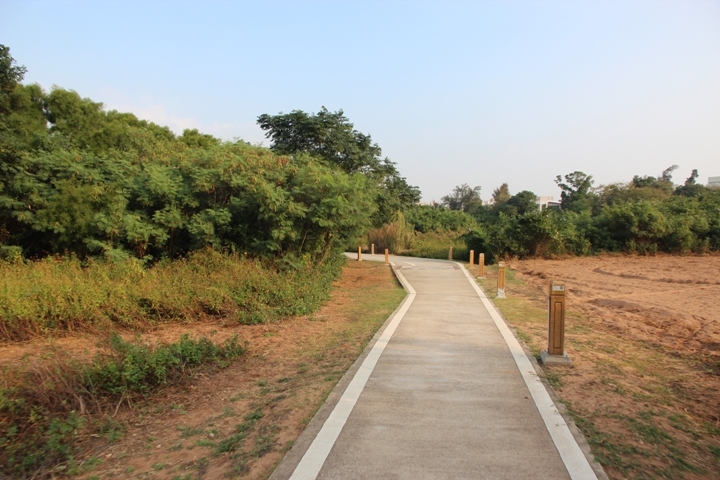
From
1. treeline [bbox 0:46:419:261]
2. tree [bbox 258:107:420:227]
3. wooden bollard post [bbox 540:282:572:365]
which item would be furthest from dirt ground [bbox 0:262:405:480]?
tree [bbox 258:107:420:227]

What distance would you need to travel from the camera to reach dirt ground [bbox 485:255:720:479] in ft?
12.9

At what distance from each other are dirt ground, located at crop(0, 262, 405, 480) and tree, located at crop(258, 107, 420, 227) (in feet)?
41.1

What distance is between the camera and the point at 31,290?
8523 mm

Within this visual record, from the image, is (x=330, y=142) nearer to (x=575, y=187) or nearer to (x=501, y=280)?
(x=501, y=280)

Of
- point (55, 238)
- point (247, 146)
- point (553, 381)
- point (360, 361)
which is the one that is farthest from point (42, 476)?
point (247, 146)

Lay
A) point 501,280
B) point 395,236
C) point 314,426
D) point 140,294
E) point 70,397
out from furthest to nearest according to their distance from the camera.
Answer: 1. point 395,236
2. point 501,280
3. point 140,294
4. point 70,397
5. point 314,426

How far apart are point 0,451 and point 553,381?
18.4ft

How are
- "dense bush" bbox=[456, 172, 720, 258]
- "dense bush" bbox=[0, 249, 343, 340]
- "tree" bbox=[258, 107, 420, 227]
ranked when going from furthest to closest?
"dense bush" bbox=[456, 172, 720, 258] < "tree" bbox=[258, 107, 420, 227] < "dense bush" bbox=[0, 249, 343, 340]

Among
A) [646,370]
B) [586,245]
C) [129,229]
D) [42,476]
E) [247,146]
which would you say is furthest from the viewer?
[586,245]

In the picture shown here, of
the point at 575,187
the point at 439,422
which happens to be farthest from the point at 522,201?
the point at 439,422

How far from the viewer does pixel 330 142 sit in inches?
824

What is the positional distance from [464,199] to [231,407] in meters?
87.4

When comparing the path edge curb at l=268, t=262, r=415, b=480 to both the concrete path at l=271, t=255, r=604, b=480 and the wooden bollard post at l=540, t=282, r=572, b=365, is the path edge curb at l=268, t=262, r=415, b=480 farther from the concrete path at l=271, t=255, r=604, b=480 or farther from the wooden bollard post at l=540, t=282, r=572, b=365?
the wooden bollard post at l=540, t=282, r=572, b=365

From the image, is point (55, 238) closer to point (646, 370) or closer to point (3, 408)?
point (3, 408)
